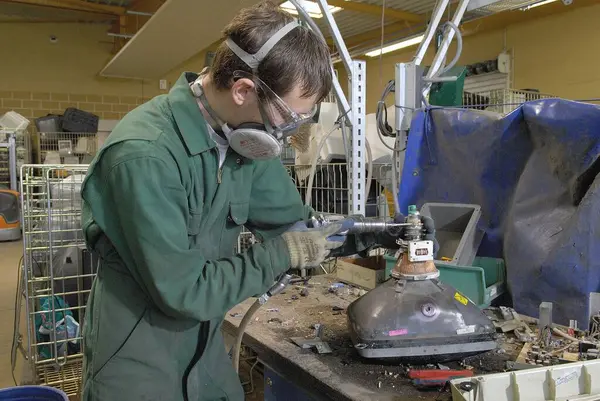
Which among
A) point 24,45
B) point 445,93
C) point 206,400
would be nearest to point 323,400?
point 206,400

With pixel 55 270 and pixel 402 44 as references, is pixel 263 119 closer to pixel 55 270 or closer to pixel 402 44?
pixel 55 270

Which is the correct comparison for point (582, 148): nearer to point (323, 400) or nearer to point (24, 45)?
point (323, 400)

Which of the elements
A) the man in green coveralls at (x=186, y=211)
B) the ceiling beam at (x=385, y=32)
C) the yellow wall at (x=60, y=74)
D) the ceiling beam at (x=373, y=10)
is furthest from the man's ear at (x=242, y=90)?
the yellow wall at (x=60, y=74)

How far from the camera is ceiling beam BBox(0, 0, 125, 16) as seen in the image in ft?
23.0

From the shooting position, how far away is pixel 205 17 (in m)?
4.48

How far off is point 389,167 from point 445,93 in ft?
1.48

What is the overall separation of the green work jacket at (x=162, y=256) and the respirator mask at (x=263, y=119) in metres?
0.05

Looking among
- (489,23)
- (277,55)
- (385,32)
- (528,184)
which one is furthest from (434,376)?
(385,32)

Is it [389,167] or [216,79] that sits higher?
[216,79]

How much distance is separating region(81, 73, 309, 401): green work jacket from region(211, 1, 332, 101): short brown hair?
14 centimetres

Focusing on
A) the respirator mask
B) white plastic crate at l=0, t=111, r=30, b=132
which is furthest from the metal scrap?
white plastic crate at l=0, t=111, r=30, b=132

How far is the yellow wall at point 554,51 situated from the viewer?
5672 millimetres

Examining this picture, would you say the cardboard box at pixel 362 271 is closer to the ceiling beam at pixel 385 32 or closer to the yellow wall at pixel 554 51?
the yellow wall at pixel 554 51

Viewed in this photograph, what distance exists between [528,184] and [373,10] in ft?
18.3
